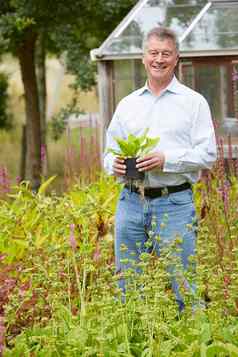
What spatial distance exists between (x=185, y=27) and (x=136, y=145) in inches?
240

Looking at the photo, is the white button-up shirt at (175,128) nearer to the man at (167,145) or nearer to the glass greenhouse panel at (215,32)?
the man at (167,145)

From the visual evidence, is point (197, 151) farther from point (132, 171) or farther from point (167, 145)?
point (132, 171)

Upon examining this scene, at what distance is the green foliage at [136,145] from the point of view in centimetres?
455

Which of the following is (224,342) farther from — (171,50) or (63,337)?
(171,50)

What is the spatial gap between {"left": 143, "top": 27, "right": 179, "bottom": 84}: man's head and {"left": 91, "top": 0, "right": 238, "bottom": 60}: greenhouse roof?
203 inches

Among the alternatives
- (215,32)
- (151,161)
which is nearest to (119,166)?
(151,161)

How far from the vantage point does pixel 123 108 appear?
4832mm

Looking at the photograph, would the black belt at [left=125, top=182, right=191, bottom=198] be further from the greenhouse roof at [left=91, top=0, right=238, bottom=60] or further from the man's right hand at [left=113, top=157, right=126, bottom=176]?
the greenhouse roof at [left=91, top=0, right=238, bottom=60]

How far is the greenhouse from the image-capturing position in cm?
985

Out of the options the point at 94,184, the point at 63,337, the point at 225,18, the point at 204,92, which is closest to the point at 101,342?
the point at 63,337

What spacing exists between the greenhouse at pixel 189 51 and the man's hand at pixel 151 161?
4901mm

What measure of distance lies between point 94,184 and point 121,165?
2.84 m

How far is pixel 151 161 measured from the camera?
4.56 metres

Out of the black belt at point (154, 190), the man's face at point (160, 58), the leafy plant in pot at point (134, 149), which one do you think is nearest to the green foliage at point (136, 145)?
the leafy plant in pot at point (134, 149)
